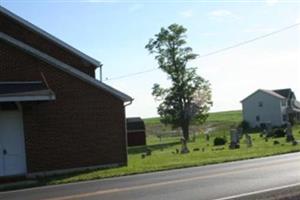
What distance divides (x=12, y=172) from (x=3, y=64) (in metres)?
4.21

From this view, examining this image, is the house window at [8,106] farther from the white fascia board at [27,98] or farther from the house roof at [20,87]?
the white fascia board at [27,98]

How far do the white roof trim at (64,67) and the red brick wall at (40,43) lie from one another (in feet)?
13.0

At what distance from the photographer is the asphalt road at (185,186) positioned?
1425 cm

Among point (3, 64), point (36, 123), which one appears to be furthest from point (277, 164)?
point (3, 64)

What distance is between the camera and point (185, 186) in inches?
626

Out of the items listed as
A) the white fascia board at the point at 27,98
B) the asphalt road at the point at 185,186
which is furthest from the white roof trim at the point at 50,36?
the asphalt road at the point at 185,186

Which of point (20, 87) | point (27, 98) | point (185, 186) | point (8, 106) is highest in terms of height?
point (20, 87)

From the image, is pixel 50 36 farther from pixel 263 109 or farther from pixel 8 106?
pixel 263 109

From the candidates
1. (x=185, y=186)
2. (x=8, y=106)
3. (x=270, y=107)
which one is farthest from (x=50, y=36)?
(x=270, y=107)

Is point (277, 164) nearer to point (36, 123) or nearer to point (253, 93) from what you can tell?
point (36, 123)

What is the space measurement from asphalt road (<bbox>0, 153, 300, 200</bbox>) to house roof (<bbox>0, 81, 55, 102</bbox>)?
4986 mm

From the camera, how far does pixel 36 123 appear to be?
23984 mm

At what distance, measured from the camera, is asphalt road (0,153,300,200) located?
1425 centimetres

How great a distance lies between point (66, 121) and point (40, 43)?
617 centimetres
